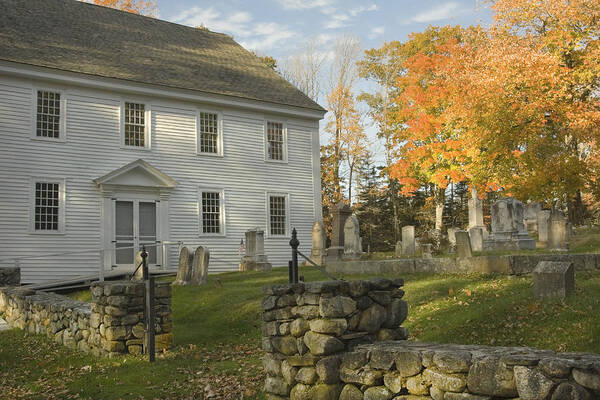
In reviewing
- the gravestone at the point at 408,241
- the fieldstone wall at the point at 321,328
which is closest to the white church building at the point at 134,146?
the gravestone at the point at 408,241

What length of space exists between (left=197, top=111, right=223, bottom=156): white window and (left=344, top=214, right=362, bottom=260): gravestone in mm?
6870

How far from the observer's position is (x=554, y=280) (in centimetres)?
848

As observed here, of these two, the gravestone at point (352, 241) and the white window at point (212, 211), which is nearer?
the gravestone at point (352, 241)

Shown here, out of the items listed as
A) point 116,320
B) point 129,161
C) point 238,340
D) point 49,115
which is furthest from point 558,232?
point 49,115

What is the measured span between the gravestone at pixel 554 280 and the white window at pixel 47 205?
1603cm

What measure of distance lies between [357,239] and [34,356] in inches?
458

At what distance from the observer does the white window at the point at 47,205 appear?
751 inches

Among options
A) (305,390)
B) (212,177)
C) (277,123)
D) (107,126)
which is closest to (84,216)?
(107,126)

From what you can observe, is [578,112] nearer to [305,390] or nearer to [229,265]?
[229,265]

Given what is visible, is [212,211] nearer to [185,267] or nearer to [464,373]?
[185,267]

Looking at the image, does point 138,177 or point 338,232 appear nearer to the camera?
point 338,232

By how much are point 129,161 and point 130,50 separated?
540 cm

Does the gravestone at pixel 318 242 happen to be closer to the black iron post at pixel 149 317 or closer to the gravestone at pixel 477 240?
the gravestone at pixel 477 240

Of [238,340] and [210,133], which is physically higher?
[210,133]
